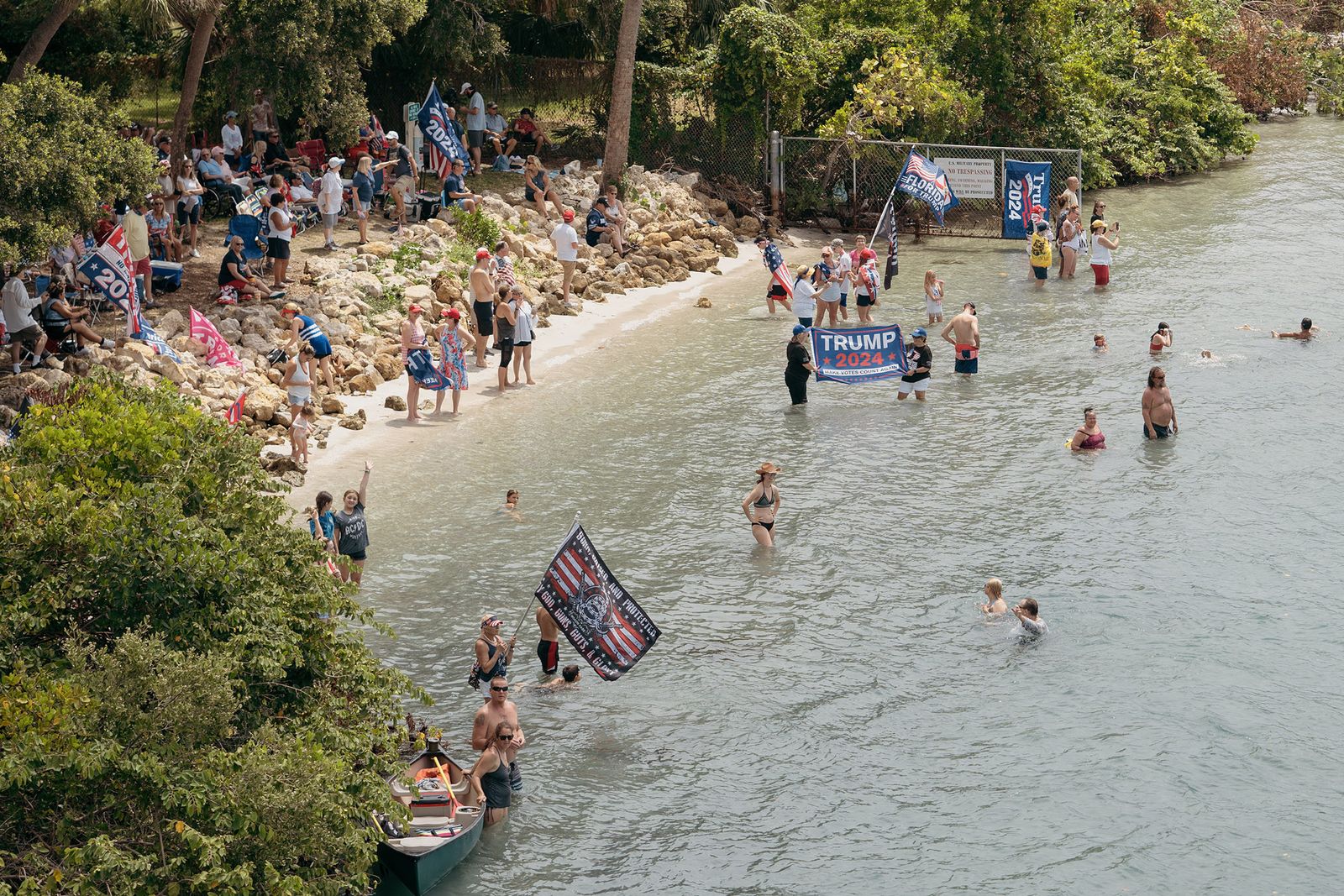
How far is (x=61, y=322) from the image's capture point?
22938 mm

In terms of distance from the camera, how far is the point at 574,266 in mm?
31781

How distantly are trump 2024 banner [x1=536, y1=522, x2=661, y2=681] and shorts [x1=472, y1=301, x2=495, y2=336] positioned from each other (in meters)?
11.9

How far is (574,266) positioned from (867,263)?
6217mm

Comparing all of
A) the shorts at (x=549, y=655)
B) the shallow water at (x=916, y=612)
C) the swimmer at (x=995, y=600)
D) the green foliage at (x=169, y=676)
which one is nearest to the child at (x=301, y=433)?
the shallow water at (x=916, y=612)

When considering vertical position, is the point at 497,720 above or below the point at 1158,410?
below

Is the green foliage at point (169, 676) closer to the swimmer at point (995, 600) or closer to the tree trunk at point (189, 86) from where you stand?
the swimmer at point (995, 600)

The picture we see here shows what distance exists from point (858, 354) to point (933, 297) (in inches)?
188

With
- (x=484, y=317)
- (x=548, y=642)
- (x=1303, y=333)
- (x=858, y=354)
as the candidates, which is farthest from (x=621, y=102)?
(x=548, y=642)

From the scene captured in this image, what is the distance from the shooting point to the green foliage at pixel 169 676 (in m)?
9.77

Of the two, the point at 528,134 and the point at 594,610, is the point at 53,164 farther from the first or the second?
the point at 528,134

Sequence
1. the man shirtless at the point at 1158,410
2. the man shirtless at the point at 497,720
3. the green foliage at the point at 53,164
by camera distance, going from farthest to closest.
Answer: the man shirtless at the point at 1158,410, the green foliage at the point at 53,164, the man shirtless at the point at 497,720

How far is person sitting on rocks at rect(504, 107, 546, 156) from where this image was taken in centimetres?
3872

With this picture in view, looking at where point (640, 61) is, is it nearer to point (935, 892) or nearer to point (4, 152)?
point (4, 152)

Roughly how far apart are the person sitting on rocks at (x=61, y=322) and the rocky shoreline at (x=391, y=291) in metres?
0.34
